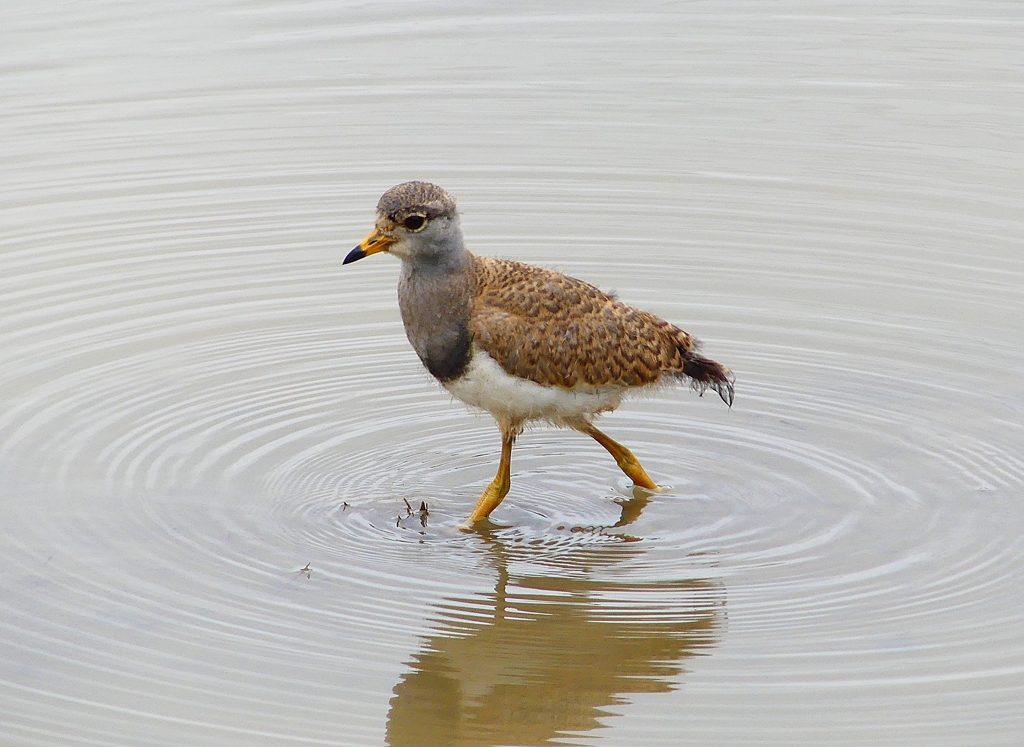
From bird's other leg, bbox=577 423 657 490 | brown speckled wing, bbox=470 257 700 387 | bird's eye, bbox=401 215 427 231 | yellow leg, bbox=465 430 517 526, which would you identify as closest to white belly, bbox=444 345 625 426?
brown speckled wing, bbox=470 257 700 387

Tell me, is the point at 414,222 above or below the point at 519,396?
above

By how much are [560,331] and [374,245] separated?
40.4 inches

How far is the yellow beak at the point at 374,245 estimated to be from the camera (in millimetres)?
7625

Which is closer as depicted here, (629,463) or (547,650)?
(547,650)

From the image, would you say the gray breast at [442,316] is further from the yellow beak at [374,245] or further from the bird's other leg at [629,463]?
the bird's other leg at [629,463]

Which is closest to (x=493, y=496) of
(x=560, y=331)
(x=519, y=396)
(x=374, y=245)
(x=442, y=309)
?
(x=519, y=396)

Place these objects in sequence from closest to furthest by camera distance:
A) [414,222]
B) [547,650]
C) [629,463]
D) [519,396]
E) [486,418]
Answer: [547,650]
[414,222]
[519,396]
[629,463]
[486,418]

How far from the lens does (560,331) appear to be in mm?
7820

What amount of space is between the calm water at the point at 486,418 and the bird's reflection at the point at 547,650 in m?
0.02

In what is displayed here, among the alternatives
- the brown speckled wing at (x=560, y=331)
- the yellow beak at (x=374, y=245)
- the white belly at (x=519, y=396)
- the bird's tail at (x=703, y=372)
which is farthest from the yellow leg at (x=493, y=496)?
the yellow beak at (x=374, y=245)

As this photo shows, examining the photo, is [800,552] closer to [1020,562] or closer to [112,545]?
[1020,562]

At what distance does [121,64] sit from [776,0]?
666 centimetres

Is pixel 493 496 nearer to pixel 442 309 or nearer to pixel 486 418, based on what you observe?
pixel 442 309

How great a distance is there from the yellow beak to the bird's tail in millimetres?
1785
